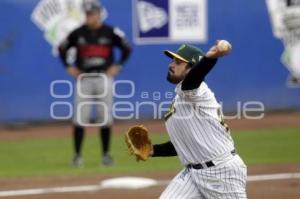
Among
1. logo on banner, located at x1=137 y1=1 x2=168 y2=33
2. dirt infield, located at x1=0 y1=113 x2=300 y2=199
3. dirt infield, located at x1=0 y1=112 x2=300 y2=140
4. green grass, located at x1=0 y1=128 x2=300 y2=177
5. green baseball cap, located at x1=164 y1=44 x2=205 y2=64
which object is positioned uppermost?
green baseball cap, located at x1=164 y1=44 x2=205 y2=64

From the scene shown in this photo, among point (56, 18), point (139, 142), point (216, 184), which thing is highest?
point (56, 18)

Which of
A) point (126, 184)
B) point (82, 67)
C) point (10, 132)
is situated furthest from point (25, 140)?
point (126, 184)

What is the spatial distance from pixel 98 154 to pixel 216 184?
20.3ft

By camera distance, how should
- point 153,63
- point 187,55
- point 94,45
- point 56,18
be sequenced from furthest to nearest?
point 153,63, point 56,18, point 94,45, point 187,55

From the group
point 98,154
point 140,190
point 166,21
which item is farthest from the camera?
point 166,21

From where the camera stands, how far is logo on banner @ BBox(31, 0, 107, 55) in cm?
1454

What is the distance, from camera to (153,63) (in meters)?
15.1

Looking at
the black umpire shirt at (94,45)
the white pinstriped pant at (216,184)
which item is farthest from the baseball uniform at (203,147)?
the black umpire shirt at (94,45)

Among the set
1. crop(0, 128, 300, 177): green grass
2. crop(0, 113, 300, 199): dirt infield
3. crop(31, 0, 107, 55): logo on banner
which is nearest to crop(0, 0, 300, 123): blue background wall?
crop(31, 0, 107, 55): logo on banner

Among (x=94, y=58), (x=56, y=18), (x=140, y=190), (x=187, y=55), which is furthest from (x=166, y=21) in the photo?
(x=187, y=55)

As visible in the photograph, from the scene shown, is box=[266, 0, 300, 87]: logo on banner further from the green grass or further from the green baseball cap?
the green baseball cap

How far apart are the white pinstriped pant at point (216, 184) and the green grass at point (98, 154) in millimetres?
4489

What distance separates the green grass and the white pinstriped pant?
14.7 feet

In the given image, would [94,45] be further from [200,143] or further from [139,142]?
[200,143]
